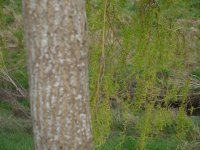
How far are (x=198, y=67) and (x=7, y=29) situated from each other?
2.92 metres

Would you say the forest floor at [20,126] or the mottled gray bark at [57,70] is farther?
the forest floor at [20,126]

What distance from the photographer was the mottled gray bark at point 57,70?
8.47 feet

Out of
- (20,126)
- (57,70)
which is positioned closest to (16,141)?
(20,126)

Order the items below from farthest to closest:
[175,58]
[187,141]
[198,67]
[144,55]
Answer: [198,67]
[187,141]
[175,58]
[144,55]

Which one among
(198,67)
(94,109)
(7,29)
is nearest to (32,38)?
(94,109)

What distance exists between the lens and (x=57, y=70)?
8.58 feet

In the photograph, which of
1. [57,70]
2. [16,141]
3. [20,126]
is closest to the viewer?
[57,70]

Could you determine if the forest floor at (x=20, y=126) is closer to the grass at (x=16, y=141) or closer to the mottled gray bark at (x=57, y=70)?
the grass at (x=16, y=141)

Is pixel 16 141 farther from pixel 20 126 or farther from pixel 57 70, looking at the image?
pixel 57 70

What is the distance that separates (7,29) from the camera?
924 cm

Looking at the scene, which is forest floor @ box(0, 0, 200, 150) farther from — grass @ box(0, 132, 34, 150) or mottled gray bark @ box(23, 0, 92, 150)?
mottled gray bark @ box(23, 0, 92, 150)

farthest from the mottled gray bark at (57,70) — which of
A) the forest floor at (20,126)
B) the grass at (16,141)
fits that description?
the grass at (16,141)

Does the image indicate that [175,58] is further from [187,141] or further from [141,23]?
[187,141]

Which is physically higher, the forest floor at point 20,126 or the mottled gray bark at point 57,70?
the mottled gray bark at point 57,70
